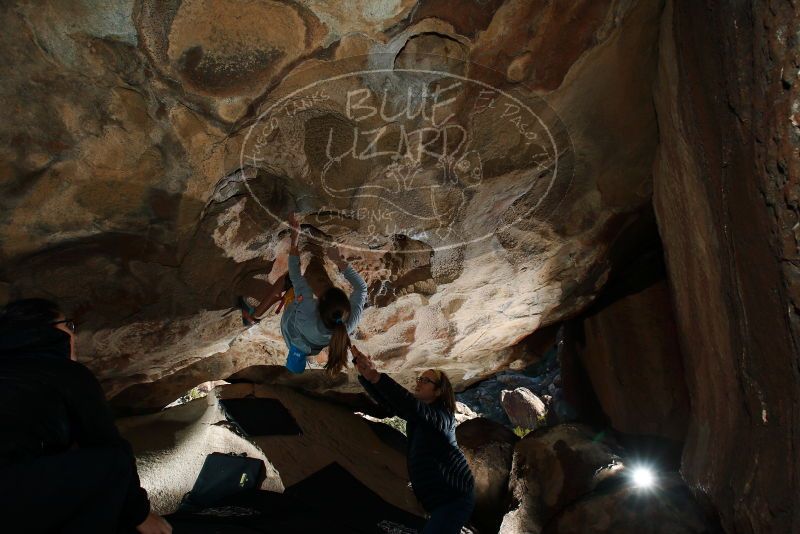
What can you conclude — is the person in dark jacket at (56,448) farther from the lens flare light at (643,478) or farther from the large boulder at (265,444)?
the lens flare light at (643,478)

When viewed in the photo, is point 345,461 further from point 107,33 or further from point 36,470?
point 107,33

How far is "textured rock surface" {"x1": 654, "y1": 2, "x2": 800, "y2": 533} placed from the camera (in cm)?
159

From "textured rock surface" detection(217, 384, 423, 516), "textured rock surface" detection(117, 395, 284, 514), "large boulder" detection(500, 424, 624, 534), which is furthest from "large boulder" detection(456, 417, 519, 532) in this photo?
"textured rock surface" detection(117, 395, 284, 514)

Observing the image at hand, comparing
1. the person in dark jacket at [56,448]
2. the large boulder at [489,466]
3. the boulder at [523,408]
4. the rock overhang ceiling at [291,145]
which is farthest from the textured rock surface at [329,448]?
the boulder at [523,408]

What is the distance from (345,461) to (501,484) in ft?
4.77

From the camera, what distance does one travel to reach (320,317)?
291cm

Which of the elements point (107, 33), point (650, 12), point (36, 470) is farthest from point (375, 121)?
point (36, 470)

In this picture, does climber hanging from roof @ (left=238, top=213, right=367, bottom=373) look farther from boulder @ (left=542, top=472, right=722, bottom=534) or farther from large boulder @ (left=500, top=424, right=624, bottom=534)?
large boulder @ (left=500, top=424, right=624, bottom=534)

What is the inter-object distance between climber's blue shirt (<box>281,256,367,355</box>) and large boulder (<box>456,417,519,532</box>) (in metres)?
2.28

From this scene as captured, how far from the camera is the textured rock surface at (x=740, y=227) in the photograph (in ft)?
5.21

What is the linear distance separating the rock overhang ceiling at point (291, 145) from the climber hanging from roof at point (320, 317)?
0.27 m

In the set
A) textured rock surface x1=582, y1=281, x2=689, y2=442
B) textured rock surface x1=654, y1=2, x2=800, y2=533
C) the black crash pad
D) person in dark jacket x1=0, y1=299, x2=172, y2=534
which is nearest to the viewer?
person in dark jacket x1=0, y1=299, x2=172, y2=534

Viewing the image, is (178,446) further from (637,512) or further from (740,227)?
(740,227)

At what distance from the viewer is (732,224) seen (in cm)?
204
